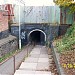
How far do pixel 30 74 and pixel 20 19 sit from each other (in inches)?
514

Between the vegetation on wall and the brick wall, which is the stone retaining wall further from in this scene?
the vegetation on wall

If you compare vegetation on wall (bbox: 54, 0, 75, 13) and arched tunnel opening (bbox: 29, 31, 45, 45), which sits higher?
vegetation on wall (bbox: 54, 0, 75, 13)

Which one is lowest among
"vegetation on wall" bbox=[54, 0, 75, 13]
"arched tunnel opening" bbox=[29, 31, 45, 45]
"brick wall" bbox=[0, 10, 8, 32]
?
"arched tunnel opening" bbox=[29, 31, 45, 45]

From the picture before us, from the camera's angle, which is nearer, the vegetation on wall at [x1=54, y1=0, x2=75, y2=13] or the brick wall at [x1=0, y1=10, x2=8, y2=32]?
the brick wall at [x1=0, y1=10, x2=8, y2=32]

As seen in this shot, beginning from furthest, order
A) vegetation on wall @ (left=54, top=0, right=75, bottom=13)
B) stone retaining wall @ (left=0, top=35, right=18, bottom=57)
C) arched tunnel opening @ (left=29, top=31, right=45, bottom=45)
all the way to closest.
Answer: arched tunnel opening @ (left=29, top=31, right=45, bottom=45)
vegetation on wall @ (left=54, top=0, right=75, bottom=13)
stone retaining wall @ (left=0, top=35, right=18, bottom=57)

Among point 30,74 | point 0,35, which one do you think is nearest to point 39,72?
point 30,74

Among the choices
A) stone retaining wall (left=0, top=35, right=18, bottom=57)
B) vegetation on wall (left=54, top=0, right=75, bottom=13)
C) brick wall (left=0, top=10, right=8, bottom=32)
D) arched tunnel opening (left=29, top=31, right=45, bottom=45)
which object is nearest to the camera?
stone retaining wall (left=0, top=35, right=18, bottom=57)

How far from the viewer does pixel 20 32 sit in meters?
21.3

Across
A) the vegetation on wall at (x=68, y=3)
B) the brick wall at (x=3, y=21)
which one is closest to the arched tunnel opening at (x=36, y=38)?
the vegetation on wall at (x=68, y=3)

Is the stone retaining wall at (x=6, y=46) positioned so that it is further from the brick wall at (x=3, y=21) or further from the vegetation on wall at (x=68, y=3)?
the vegetation on wall at (x=68, y=3)

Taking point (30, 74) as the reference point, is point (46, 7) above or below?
above

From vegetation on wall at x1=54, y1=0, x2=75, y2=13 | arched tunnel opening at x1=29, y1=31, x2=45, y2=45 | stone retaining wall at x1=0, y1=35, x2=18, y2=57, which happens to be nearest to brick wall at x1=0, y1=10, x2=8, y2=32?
stone retaining wall at x1=0, y1=35, x2=18, y2=57

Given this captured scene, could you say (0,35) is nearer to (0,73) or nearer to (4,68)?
(4,68)

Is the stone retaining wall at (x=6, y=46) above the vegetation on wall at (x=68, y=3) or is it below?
below
